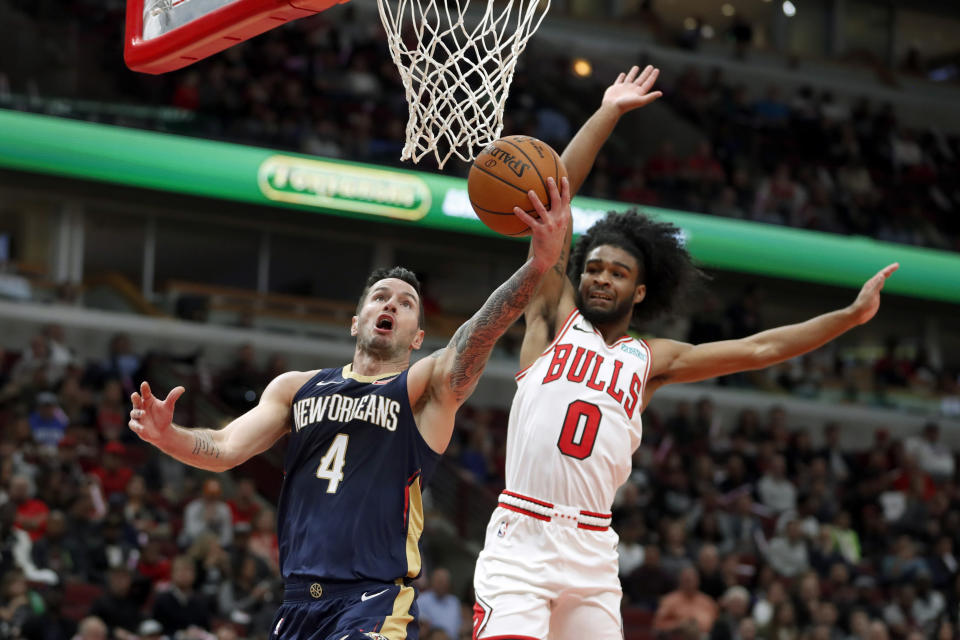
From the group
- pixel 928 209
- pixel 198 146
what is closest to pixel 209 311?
pixel 198 146

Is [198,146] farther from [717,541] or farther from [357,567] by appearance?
[357,567]

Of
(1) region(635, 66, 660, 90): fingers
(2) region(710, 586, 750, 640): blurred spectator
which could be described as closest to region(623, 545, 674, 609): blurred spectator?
(2) region(710, 586, 750, 640): blurred spectator

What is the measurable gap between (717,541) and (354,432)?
1056 centimetres

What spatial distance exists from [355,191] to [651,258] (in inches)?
437

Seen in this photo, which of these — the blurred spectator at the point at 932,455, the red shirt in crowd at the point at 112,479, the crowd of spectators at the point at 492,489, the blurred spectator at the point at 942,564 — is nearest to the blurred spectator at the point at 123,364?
the crowd of spectators at the point at 492,489

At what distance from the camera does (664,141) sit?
21.8m

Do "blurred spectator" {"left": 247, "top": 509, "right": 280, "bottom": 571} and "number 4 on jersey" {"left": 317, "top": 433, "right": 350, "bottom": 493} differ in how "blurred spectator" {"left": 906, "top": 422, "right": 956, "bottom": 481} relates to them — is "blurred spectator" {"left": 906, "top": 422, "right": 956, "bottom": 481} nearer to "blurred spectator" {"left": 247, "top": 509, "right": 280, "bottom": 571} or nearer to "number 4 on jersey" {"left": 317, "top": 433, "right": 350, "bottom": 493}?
"blurred spectator" {"left": 247, "top": 509, "right": 280, "bottom": 571}

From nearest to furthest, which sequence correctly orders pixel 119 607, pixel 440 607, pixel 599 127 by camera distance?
pixel 599 127 < pixel 119 607 < pixel 440 607

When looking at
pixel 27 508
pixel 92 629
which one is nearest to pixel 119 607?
pixel 92 629

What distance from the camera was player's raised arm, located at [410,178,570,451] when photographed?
4461 mm

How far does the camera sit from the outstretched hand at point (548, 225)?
4426 mm

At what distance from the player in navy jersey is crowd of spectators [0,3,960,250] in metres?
11.5

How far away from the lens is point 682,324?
19484 millimetres

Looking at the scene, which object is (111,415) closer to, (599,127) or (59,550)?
(59,550)
